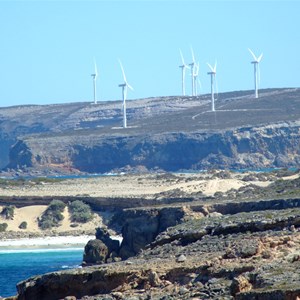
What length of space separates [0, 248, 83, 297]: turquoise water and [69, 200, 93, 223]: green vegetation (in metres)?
8.55

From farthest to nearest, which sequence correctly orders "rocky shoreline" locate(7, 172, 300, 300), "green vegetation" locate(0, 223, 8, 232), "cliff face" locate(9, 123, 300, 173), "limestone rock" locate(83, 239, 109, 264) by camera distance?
"cliff face" locate(9, 123, 300, 173) < "green vegetation" locate(0, 223, 8, 232) < "limestone rock" locate(83, 239, 109, 264) < "rocky shoreline" locate(7, 172, 300, 300)

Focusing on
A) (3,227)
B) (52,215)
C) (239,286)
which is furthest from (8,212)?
(239,286)

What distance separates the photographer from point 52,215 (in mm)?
76125

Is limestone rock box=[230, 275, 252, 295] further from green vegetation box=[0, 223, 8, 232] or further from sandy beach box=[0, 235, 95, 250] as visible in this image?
green vegetation box=[0, 223, 8, 232]

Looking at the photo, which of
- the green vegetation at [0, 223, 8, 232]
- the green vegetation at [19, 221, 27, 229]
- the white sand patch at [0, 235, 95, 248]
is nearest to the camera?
the white sand patch at [0, 235, 95, 248]

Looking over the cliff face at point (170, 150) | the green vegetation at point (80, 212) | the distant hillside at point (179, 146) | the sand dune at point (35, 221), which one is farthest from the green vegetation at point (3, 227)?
the cliff face at point (170, 150)

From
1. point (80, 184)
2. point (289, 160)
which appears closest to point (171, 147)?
point (289, 160)

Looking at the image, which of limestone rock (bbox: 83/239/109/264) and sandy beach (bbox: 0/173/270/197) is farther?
sandy beach (bbox: 0/173/270/197)

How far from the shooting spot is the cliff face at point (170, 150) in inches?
6678

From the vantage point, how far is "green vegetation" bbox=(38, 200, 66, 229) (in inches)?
2919

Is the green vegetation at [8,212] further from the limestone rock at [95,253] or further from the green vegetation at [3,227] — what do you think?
the limestone rock at [95,253]

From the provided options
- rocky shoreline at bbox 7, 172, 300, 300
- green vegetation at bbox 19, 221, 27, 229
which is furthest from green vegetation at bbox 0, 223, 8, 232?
rocky shoreline at bbox 7, 172, 300, 300

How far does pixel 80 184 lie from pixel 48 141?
8334 cm

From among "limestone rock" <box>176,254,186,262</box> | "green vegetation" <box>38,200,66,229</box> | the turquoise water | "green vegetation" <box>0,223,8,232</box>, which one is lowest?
the turquoise water
